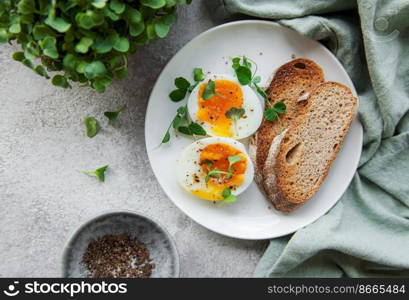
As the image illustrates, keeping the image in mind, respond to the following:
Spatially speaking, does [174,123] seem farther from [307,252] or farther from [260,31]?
[307,252]

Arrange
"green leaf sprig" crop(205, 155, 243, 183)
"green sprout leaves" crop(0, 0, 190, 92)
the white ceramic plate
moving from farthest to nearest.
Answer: the white ceramic plate < "green leaf sprig" crop(205, 155, 243, 183) < "green sprout leaves" crop(0, 0, 190, 92)

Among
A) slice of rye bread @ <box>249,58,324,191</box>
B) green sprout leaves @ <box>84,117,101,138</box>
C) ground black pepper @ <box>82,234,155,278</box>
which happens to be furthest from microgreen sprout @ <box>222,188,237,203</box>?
green sprout leaves @ <box>84,117,101,138</box>

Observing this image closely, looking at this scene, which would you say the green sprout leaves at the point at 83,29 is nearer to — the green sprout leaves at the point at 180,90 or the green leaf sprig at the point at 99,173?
the green sprout leaves at the point at 180,90

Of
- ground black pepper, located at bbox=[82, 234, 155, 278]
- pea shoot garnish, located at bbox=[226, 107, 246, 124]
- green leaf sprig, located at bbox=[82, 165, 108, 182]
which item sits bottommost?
ground black pepper, located at bbox=[82, 234, 155, 278]

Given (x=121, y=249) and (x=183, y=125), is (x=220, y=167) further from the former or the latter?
(x=121, y=249)

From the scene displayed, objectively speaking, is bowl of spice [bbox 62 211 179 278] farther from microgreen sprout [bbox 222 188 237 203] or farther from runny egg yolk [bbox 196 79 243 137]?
runny egg yolk [bbox 196 79 243 137]

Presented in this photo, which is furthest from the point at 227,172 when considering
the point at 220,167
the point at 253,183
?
the point at 253,183

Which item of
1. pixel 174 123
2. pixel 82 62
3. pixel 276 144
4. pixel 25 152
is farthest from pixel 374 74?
pixel 25 152
